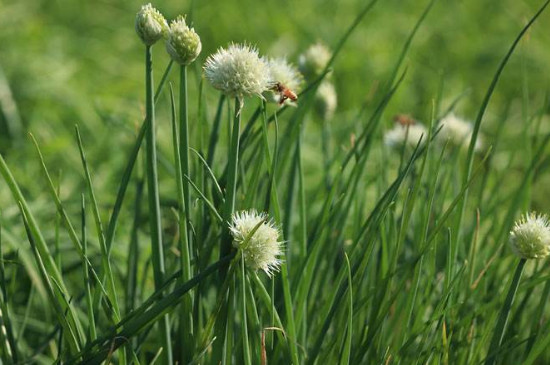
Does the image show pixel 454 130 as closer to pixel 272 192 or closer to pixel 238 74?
pixel 272 192

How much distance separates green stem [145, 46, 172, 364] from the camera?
1.09 meters

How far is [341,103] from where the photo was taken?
3.43 metres

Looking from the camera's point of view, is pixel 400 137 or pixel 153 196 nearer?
pixel 153 196

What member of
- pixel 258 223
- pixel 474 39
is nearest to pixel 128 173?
pixel 258 223

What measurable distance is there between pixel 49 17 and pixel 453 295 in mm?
2992

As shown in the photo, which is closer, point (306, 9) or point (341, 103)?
point (341, 103)

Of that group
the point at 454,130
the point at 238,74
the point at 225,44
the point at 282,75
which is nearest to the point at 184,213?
the point at 238,74

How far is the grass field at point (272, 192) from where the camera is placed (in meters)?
1.14

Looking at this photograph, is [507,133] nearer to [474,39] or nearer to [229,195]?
[474,39]

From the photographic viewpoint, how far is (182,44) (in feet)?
3.47

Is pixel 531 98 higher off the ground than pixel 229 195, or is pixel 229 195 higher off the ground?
pixel 531 98

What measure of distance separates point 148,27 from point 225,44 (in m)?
2.67

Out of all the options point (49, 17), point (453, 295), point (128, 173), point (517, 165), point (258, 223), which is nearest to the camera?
point (258, 223)

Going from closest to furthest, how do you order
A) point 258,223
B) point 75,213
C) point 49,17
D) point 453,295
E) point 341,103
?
point 258,223 → point 453,295 → point 75,213 → point 341,103 → point 49,17
